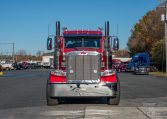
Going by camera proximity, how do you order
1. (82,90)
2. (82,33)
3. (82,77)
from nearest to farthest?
(82,90)
(82,77)
(82,33)

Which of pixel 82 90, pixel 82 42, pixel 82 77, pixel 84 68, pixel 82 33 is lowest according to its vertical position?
pixel 82 90

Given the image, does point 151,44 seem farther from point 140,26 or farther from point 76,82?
point 76,82

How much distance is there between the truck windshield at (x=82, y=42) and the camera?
18094 millimetres

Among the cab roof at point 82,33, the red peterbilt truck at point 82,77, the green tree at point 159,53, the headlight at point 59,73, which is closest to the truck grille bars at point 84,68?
the red peterbilt truck at point 82,77

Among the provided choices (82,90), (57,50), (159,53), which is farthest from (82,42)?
(159,53)

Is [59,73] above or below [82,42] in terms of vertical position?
below

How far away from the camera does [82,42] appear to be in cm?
1814

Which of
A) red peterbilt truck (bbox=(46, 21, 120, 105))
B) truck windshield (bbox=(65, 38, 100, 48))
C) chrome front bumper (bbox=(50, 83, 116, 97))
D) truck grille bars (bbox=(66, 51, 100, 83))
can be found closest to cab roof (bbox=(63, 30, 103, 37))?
truck windshield (bbox=(65, 38, 100, 48))

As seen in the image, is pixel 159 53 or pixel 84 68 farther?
pixel 159 53

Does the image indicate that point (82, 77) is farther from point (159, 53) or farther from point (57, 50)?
point (159, 53)

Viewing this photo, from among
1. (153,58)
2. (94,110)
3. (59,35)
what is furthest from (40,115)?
(153,58)

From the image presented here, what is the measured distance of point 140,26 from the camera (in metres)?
89.9

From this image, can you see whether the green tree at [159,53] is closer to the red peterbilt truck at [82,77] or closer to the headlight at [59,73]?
the red peterbilt truck at [82,77]

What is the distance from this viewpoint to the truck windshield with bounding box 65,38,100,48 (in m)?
18.1
